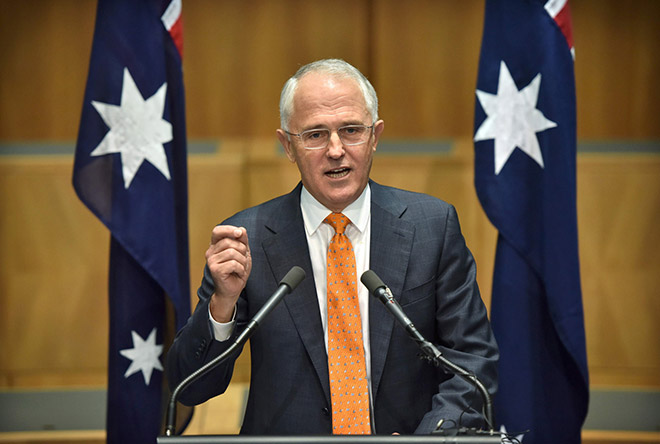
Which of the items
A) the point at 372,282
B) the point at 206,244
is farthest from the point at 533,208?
the point at 206,244

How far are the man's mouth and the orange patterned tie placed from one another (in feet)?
0.37

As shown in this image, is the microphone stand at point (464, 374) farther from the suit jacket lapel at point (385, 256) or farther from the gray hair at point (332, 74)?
the gray hair at point (332, 74)

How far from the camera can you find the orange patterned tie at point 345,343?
71.5 inches

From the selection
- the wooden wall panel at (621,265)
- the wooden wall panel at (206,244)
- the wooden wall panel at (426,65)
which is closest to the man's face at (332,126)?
the wooden wall panel at (206,244)

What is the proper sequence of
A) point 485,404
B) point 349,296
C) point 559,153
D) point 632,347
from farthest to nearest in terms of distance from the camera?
point 632,347 → point 559,153 → point 349,296 → point 485,404

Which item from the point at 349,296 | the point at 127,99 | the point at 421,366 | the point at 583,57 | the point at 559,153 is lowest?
the point at 421,366

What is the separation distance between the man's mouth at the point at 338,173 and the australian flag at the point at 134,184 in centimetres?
108

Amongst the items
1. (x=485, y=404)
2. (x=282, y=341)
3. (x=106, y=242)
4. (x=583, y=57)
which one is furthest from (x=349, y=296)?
(x=583, y=57)

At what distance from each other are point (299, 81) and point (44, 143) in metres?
2.41

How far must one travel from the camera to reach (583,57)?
3.78 metres

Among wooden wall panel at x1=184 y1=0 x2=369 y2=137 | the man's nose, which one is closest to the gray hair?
the man's nose

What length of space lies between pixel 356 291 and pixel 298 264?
179 millimetres

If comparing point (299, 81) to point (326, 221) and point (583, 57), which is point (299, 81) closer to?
point (326, 221)

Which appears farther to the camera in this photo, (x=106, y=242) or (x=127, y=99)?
(x=106, y=242)
